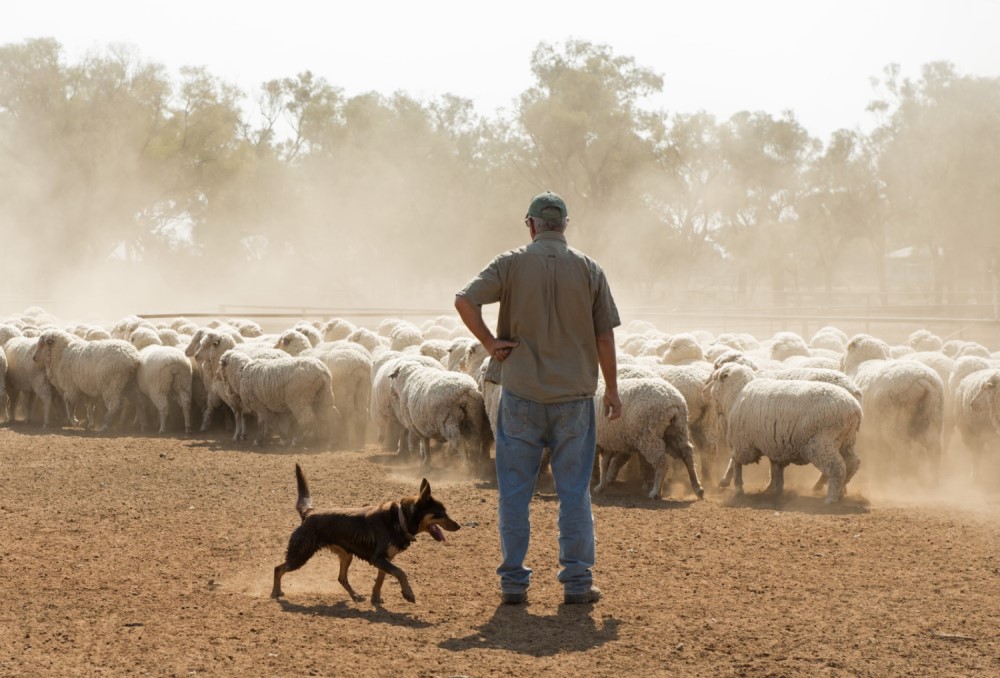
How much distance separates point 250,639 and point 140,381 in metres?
11.0

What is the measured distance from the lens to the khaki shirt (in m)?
6.29

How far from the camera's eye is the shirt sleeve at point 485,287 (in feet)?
20.4

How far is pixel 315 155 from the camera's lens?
213ft

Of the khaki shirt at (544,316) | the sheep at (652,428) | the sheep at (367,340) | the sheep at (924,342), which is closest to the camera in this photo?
the khaki shirt at (544,316)

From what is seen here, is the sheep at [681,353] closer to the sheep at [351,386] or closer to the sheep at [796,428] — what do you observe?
the sheep at [796,428]

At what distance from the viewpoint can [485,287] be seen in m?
6.26

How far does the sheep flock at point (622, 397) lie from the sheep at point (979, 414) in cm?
2

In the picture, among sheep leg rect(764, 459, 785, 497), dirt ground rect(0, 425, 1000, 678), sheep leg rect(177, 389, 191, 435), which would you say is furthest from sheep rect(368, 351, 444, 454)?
sheep leg rect(764, 459, 785, 497)

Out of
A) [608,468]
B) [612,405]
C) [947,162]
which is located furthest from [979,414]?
[947,162]

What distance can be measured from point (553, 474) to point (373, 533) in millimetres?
1148

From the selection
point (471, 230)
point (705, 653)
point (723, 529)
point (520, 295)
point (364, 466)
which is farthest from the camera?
point (471, 230)

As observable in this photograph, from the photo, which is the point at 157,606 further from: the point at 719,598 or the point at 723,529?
the point at 723,529

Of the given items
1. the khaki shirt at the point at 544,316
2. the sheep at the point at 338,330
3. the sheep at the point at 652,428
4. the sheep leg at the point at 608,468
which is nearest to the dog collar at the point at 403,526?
the khaki shirt at the point at 544,316

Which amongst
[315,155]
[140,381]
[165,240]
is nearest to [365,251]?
[315,155]
